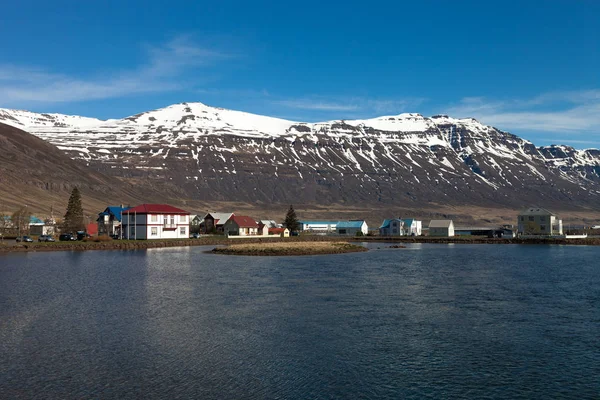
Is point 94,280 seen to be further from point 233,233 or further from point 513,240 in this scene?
point 513,240

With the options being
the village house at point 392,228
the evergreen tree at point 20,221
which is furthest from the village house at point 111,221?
the village house at point 392,228

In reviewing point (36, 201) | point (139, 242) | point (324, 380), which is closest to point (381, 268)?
point (324, 380)

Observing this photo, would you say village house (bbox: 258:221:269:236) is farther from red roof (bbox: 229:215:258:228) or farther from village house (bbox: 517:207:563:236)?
village house (bbox: 517:207:563:236)

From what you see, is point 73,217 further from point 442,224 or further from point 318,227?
point 442,224

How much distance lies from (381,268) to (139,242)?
52.8 metres

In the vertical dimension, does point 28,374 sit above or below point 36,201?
below

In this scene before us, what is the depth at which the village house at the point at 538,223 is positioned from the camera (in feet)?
499

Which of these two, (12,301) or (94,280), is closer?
(12,301)

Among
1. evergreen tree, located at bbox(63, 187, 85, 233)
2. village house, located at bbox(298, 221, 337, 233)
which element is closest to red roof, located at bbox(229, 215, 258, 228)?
evergreen tree, located at bbox(63, 187, 85, 233)

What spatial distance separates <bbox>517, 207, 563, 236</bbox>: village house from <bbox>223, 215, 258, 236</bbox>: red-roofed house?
7359cm

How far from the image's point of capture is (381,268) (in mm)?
66188

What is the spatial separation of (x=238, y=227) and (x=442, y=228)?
58.6m

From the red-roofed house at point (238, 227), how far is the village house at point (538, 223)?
7359 centimetres

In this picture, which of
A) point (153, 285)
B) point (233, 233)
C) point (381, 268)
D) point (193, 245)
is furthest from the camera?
point (233, 233)
